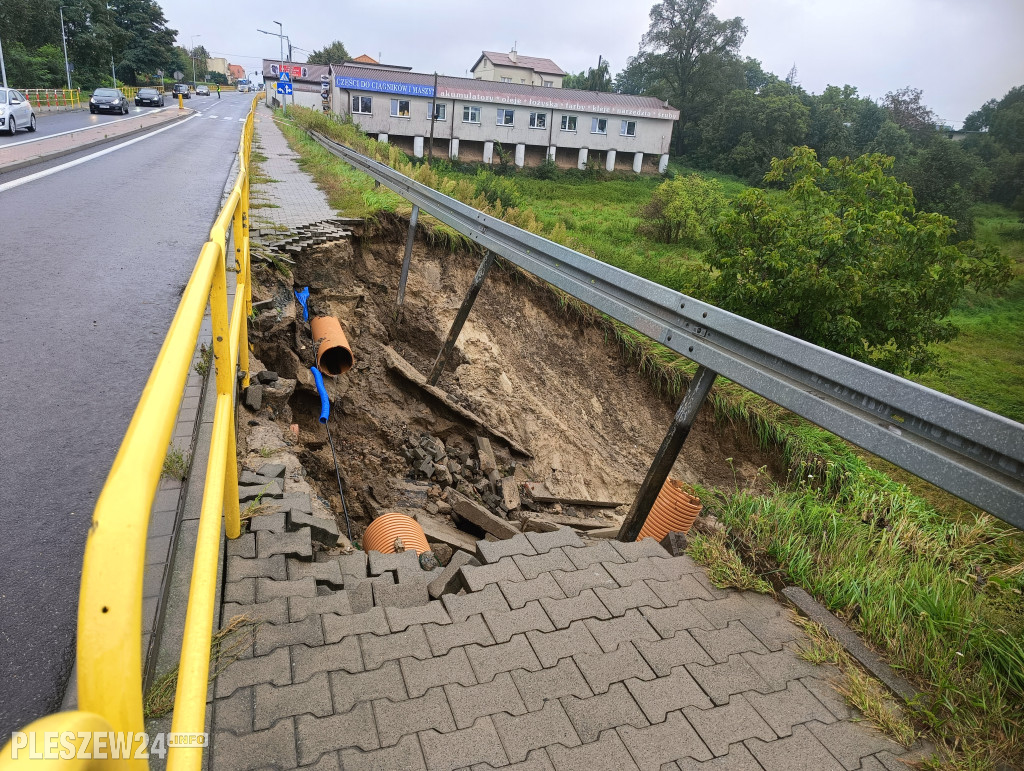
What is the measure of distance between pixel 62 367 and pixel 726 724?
472 centimetres

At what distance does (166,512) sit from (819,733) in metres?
2.93

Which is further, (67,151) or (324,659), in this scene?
(67,151)

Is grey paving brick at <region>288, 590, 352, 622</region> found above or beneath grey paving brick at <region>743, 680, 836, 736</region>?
beneath

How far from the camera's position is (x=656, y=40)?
7731 cm

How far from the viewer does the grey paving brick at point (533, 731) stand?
7.36ft

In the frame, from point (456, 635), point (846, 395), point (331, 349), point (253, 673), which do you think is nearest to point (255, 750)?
point (253, 673)

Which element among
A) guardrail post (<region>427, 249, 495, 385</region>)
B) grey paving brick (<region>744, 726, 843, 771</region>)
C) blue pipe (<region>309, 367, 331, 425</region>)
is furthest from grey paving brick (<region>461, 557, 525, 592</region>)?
guardrail post (<region>427, 249, 495, 385</region>)

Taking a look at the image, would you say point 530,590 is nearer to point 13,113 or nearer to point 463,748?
point 463,748

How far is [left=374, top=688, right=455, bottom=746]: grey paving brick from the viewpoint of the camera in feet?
7.39

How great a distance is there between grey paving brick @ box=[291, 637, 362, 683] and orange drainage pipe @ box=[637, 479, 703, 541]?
7.12 feet

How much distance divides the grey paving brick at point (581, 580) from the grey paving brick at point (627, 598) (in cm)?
5

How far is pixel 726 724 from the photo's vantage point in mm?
2436

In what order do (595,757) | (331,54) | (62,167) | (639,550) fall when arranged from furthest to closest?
(331,54), (62,167), (639,550), (595,757)

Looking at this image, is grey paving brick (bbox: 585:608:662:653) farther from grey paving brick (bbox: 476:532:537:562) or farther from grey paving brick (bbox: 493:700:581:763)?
grey paving brick (bbox: 476:532:537:562)
